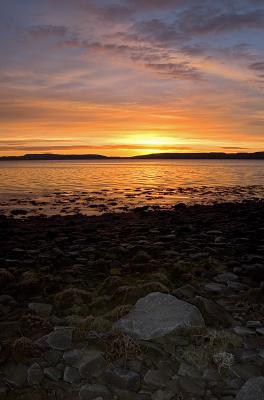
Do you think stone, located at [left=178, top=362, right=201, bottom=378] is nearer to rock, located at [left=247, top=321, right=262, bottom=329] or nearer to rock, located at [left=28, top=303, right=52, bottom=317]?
rock, located at [left=247, top=321, right=262, bottom=329]

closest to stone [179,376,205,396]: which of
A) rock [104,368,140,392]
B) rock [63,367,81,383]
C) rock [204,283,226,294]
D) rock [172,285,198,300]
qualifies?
rock [104,368,140,392]

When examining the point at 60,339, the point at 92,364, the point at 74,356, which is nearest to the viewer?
the point at 92,364

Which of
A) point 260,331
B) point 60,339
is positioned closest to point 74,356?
point 60,339

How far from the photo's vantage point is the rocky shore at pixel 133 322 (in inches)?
201

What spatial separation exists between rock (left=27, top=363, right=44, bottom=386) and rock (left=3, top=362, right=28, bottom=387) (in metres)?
0.07

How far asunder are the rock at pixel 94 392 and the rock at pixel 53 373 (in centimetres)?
45

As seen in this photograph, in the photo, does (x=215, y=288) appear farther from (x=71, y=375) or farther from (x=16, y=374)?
(x=16, y=374)

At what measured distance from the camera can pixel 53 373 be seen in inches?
209

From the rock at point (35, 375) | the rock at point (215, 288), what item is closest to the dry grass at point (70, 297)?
the rock at point (35, 375)

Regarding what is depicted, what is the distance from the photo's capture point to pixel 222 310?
716 centimetres

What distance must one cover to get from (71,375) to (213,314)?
2769 mm

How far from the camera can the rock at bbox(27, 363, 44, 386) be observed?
5.14m

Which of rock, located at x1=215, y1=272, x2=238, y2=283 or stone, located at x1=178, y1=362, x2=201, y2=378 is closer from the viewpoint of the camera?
stone, located at x1=178, y1=362, x2=201, y2=378

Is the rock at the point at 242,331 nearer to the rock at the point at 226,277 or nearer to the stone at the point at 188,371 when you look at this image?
the stone at the point at 188,371
